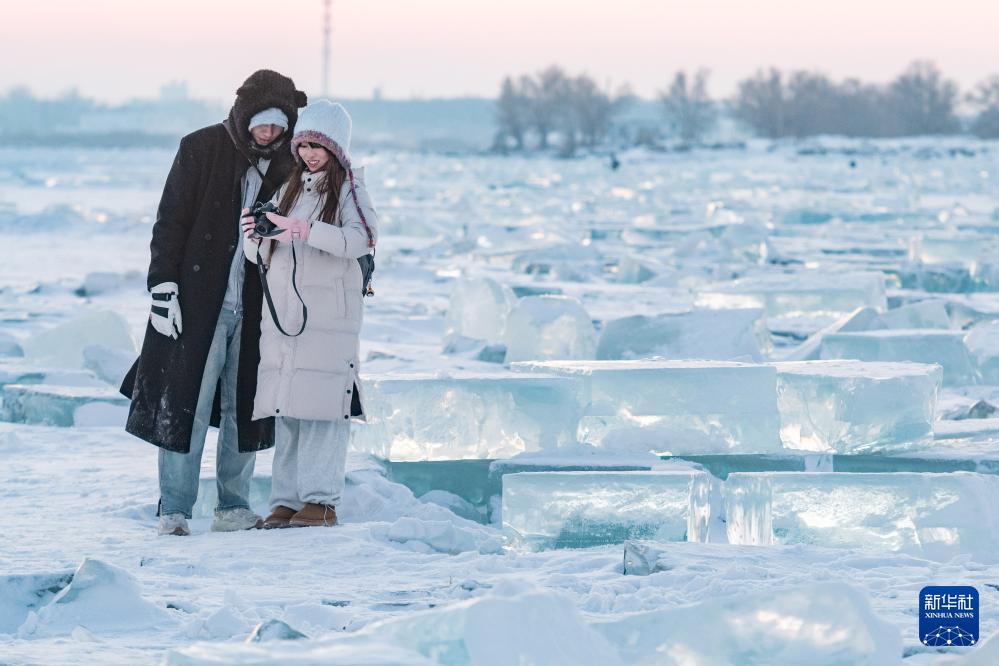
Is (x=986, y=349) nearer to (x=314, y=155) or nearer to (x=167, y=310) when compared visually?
(x=314, y=155)

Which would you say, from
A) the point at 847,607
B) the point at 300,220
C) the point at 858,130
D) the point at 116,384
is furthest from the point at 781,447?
the point at 858,130

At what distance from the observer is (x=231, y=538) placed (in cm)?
369

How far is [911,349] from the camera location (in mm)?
5961

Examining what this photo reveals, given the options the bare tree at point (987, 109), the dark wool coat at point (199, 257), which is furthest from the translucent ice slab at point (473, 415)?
the bare tree at point (987, 109)

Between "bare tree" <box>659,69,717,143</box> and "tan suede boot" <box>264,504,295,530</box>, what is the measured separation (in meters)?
87.8

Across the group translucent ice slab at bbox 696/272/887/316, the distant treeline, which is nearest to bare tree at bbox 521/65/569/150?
the distant treeline

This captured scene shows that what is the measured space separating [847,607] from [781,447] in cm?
211

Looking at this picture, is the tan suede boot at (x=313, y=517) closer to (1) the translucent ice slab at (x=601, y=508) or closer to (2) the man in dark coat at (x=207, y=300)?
(2) the man in dark coat at (x=207, y=300)

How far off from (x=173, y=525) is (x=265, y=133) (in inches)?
39.3

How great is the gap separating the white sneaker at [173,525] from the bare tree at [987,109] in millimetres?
69660

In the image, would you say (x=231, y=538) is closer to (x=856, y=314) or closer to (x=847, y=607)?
(x=847, y=607)

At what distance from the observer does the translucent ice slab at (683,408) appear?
4457mm

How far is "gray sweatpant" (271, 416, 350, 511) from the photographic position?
3.77m

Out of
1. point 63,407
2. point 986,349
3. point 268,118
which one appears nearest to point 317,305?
point 268,118
